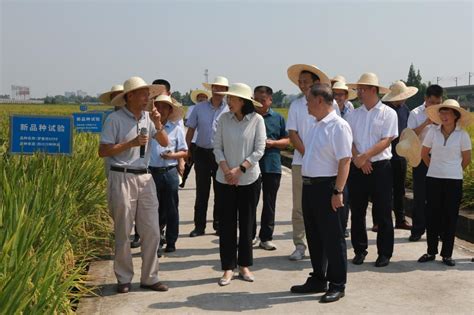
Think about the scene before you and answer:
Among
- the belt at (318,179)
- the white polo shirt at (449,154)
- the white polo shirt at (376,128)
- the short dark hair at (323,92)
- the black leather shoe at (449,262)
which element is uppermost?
the short dark hair at (323,92)

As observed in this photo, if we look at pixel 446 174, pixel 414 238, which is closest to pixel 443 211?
pixel 446 174

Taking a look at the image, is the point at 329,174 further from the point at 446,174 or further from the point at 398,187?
the point at 398,187

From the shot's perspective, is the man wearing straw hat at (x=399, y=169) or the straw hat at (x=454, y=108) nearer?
the straw hat at (x=454, y=108)

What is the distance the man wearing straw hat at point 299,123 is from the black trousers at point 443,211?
1.40 m

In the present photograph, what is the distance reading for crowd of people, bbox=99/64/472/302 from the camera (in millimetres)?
5109

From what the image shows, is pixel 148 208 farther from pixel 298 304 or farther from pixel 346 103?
pixel 346 103

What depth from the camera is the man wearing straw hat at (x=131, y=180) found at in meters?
5.20

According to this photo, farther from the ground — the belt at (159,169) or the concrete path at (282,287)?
the belt at (159,169)

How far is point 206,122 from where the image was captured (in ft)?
25.3

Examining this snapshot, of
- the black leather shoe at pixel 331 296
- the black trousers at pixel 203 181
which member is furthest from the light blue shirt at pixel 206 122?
the black leather shoe at pixel 331 296

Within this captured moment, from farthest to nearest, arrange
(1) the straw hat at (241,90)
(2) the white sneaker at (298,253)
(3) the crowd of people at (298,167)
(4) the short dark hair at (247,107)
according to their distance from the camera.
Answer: (2) the white sneaker at (298,253)
(4) the short dark hair at (247,107)
(1) the straw hat at (241,90)
(3) the crowd of people at (298,167)

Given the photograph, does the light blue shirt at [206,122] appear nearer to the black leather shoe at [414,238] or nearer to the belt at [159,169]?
the belt at [159,169]

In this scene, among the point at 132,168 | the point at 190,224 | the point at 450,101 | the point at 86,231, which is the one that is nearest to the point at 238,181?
the point at 132,168

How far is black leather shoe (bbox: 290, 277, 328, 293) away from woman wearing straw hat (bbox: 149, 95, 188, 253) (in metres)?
1.97
